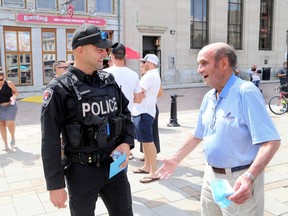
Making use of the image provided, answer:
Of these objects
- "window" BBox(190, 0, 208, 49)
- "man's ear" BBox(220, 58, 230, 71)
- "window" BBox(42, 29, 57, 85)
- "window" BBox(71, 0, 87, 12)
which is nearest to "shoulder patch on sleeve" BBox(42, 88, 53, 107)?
"man's ear" BBox(220, 58, 230, 71)

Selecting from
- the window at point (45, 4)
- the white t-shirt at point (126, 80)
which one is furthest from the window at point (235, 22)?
the white t-shirt at point (126, 80)

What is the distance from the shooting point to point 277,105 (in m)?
12.2

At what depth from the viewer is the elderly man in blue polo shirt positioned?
2.07 meters

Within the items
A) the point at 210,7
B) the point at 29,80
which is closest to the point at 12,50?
the point at 29,80

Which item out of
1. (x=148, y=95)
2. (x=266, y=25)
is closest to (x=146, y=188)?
(x=148, y=95)

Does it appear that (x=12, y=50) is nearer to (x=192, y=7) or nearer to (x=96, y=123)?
(x=192, y=7)

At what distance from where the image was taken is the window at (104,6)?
20.1 meters

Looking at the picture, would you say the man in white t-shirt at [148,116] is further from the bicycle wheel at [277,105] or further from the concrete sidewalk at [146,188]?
the bicycle wheel at [277,105]

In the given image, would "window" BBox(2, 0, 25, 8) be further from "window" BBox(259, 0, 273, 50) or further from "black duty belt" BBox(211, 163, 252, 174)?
"window" BBox(259, 0, 273, 50)

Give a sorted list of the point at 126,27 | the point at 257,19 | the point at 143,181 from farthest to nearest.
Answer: the point at 257,19, the point at 126,27, the point at 143,181

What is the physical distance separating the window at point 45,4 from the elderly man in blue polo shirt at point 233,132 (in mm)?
18037

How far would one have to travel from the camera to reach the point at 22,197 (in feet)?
14.5

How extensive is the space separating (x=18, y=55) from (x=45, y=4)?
3.31m

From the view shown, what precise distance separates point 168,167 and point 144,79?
2449mm
